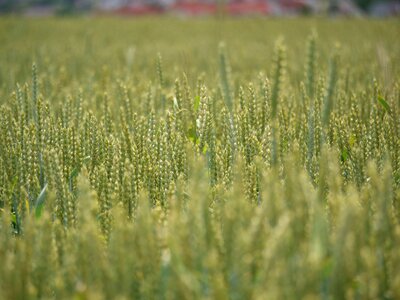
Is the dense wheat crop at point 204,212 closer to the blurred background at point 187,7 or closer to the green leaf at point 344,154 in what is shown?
the green leaf at point 344,154

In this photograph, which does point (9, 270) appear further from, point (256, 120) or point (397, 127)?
point (397, 127)

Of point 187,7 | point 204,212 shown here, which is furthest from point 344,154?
point 187,7

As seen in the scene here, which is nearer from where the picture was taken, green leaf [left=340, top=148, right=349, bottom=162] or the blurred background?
green leaf [left=340, top=148, right=349, bottom=162]

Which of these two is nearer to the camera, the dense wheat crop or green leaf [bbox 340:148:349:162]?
the dense wheat crop

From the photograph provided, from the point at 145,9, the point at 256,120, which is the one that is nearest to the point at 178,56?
the point at 256,120

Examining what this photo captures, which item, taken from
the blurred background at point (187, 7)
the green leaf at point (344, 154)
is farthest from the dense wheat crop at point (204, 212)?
the blurred background at point (187, 7)

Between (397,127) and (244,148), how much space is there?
0.54 meters

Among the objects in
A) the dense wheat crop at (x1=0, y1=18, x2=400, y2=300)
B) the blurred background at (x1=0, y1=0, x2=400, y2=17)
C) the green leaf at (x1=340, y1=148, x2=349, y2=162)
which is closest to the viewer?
the dense wheat crop at (x1=0, y1=18, x2=400, y2=300)

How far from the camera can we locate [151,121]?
1418mm

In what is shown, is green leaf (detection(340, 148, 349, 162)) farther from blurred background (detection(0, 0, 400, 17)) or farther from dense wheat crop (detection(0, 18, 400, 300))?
blurred background (detection(0, 0, 400, 17))

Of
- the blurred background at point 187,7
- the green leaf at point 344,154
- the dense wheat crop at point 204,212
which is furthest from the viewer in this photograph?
the blurred background at point 187,7

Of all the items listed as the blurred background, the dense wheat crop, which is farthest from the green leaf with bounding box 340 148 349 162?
the blurred background

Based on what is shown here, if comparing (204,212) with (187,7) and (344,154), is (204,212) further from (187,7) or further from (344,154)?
(187,7)

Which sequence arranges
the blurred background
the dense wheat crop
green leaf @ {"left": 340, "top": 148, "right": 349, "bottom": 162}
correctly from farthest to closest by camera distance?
the blurred background
green leaf @ {"left": 340, "top": 148, "right": 349, "bottom": 162}
the dense wheat crop
